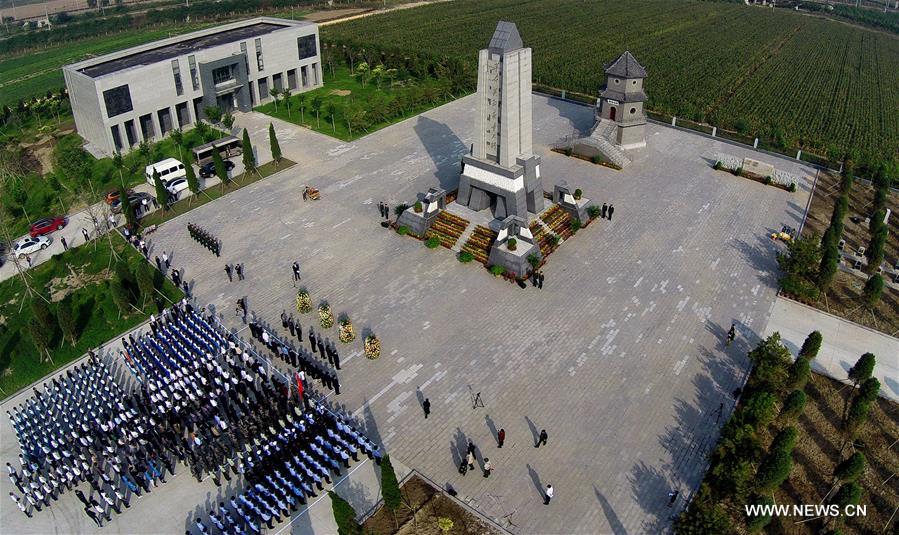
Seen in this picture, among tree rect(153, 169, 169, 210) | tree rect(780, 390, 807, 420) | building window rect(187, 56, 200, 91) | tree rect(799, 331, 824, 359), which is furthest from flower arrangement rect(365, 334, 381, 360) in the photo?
building window rect(187, 56, 200, 91)

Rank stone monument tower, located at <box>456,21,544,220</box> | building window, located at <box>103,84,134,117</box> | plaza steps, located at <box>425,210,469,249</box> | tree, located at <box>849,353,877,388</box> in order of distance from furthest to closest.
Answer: building window, located at <box>103,84,134,117</box>
plaza steps, located at <box>425,210,469,249</box>
stone monument tower, located at <box>456,21,544,220</box>
tree, located at <box>849,353,877,388</box>

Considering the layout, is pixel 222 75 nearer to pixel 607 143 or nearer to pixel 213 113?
pixel 213 113

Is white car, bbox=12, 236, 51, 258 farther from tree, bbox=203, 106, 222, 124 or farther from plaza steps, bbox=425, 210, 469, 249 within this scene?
plaza steps, bbox=425, 210, 469, 249

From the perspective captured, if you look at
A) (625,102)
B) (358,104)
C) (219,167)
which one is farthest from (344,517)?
(358,104)

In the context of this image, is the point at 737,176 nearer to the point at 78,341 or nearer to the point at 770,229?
the point at 770,229

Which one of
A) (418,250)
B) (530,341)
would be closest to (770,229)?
(530,341)

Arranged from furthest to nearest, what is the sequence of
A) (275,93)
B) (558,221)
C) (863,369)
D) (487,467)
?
(275,93) < (558,221) < (863,369) < (487,467)
